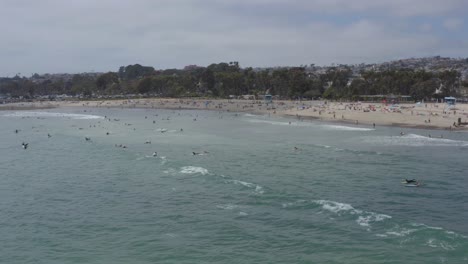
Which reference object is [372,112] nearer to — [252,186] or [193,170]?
[193,170]

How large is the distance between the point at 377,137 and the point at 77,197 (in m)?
36.7

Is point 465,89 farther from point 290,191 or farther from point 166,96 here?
point 290,191

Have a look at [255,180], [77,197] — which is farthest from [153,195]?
[255,180]

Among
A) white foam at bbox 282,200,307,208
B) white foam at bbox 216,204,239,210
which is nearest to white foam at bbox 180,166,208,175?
white foam at bbox 216,204,239,210

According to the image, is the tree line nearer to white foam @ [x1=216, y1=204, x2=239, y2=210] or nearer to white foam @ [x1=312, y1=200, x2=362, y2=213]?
white foam @ [x1=312, y1=200, x2=362, y2=213]

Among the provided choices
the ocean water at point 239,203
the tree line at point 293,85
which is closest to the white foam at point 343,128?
the ocean water at point 239,203

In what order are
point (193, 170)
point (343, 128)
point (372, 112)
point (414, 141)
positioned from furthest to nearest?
point (372, 112) < point (343, 128) < point (414, 141) < point (193, 170)

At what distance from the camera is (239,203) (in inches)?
1091

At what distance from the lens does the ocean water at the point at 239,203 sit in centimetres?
2078

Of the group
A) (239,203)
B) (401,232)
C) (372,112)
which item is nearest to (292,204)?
(239,203)

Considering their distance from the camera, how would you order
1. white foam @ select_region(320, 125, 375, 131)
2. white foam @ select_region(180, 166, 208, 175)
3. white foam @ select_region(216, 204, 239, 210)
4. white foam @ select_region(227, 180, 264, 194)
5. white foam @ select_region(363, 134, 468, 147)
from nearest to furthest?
1. white foam @ select_region(216, 204, 239, 210)
2. white foam @ select_region(227, 180, 264, 194)
3. white foam @ select_region(180, 166, 208, 175)
4. white foam @ select_region(363, 134, 468, 147)
5. white foam @ select_region(320, 125, 375, 131)

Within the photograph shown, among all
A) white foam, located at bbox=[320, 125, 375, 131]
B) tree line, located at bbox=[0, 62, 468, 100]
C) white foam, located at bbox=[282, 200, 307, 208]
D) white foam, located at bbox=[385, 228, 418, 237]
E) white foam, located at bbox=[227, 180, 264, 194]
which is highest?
tree line, located at bbox=[0, 62, 468, 100]

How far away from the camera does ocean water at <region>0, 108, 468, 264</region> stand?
2078 cm

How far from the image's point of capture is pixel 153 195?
30406mm
